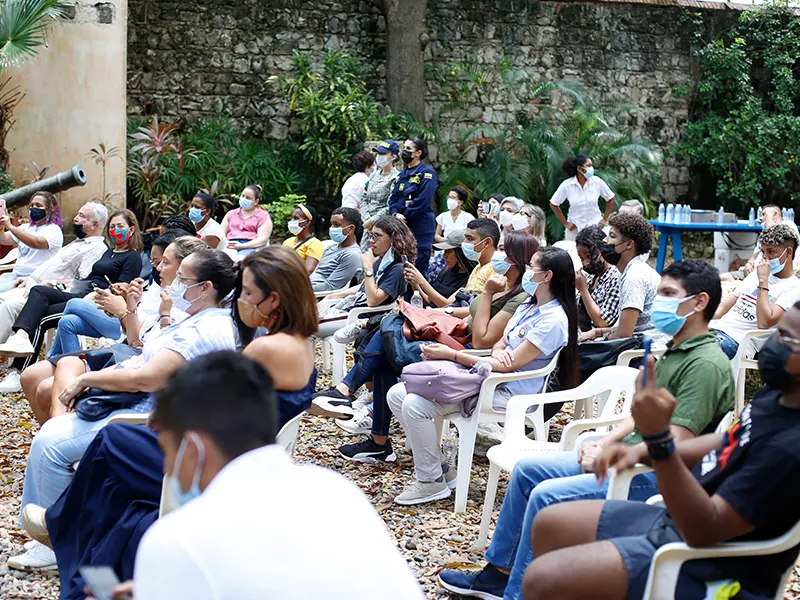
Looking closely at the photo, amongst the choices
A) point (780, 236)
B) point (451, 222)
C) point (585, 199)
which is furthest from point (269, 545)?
Result: point (585, 199)

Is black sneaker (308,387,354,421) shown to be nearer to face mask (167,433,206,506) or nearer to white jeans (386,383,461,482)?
white jeans (386,383,461,482)

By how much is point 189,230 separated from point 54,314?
1.02 metres

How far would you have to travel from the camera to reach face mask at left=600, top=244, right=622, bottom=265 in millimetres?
5246

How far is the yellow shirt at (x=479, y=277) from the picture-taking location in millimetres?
5641

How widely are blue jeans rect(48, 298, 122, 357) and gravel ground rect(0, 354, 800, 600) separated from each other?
0.49 meters

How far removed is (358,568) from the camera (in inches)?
62.4

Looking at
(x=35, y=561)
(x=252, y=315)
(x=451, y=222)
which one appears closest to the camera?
(x=252, y=315)

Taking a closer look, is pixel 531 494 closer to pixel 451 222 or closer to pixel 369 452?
pixel 369 452

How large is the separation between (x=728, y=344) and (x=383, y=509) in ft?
7.06

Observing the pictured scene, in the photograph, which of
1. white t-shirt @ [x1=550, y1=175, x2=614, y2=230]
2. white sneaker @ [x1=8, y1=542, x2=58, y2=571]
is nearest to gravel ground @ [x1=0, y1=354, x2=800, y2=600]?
white sneaker @ [x1=8, y1=542, x2=58, y2=571]

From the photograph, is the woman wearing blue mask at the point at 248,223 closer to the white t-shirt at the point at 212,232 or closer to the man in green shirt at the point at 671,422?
the white t-shirt at the point at 212,232

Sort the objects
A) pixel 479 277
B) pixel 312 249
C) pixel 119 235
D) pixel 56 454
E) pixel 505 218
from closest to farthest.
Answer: pixel 56 454, pixel 479 277, pixel 119 235, pixel 505 218, pixel 312 249

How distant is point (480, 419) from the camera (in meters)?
4.34

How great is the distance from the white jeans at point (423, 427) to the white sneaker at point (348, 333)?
41.8 inches
